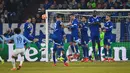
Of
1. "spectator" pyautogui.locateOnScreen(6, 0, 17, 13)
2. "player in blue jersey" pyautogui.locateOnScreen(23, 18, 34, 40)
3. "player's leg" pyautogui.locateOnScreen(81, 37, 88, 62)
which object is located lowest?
"player's leg" pyautogui.locateOnScreen(81, 37, 88, 62)

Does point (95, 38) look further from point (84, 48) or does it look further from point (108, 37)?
point (84, 48)

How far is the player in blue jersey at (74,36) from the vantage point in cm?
2530

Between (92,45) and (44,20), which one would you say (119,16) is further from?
(44,20)

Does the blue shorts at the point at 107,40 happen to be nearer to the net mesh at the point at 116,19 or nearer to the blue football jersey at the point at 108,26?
the blue football jersey at the point at 108,26

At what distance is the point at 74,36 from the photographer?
84.4 ft

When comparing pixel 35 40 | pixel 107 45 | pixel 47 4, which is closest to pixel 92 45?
pixel 107 45

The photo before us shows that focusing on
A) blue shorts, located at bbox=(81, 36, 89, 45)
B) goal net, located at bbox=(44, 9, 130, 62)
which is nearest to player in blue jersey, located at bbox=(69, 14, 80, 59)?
blue shorts, located at bbox=(81, 36, 89, 45)

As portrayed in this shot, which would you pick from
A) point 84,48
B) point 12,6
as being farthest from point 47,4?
point 84,48

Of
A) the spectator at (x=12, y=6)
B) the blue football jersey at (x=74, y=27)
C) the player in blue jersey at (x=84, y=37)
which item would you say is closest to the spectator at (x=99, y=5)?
the player in blue jersey at (x=84, y=37)

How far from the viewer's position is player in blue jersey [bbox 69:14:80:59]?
2530 centimetres

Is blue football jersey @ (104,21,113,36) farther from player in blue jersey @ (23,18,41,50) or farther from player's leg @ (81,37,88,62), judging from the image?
player in blue jersey @ (23,18,41,50)

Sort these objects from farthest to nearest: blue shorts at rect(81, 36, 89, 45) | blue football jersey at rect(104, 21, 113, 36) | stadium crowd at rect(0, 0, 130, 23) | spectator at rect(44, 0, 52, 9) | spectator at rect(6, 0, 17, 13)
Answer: spectator at rect(6, 0, 17, 13) < spectator at rect(44, 0, 52, 9) < stadium crowd at rect(0, 0, 130, 23) < blue shorts at rect(81, 36, 89, 45) < blue football jersey at rect(104, 21, 113, 36)

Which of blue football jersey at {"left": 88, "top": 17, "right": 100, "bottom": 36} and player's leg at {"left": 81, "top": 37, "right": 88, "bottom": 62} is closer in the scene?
blue football jersey at {"left": 88, "top": 17, "right": 100, "bottom": 36}

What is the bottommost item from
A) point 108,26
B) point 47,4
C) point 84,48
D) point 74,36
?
point 84,48
